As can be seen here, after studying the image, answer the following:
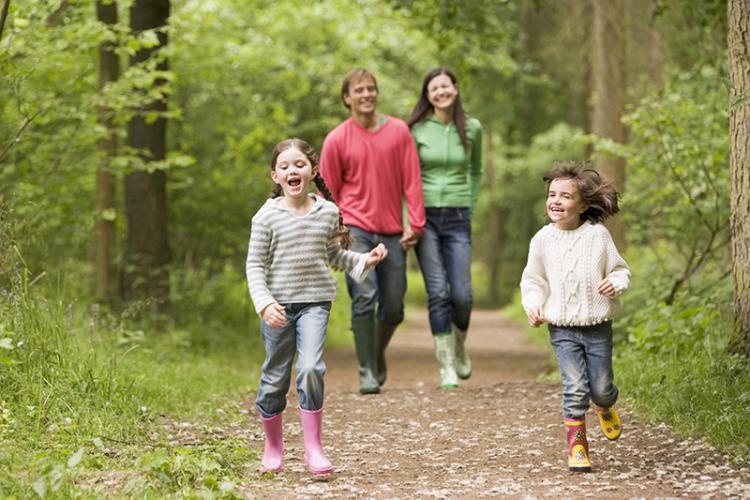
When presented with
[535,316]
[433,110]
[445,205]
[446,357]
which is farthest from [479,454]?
[433,110]

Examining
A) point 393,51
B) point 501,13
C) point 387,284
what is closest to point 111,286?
point 387,284

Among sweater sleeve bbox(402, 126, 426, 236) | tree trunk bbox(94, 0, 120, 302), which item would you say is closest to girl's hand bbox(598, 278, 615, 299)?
sweater sleeve bbox(402, 126, 426, 236)

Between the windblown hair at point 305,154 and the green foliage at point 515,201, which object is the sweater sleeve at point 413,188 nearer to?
the windblown hair at point 305,154

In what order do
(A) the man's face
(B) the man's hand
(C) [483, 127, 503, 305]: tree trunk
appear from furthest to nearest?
(C) [483, 127, 503, 305]: tree trunk < (B) the man's hand < (A) the man's face

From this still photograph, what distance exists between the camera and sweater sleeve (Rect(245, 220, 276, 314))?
4938 millimetres

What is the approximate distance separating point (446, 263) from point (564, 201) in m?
2.79

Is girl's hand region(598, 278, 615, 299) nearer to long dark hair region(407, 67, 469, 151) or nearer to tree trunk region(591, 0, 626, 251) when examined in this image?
long dark hair region(407, 67, 469, 151)

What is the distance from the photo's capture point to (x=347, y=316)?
19516 millimetres

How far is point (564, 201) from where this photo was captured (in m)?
5.26

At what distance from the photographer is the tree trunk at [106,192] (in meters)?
10.7

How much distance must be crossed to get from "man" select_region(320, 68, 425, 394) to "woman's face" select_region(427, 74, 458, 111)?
15.9 inches

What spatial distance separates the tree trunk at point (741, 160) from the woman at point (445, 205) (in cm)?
224

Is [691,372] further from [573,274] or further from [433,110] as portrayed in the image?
[433,110]

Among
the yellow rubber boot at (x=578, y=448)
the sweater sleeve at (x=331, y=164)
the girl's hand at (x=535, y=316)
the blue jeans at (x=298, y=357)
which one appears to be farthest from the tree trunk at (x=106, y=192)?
the yellow rubber boot at (x=578, y=448)
